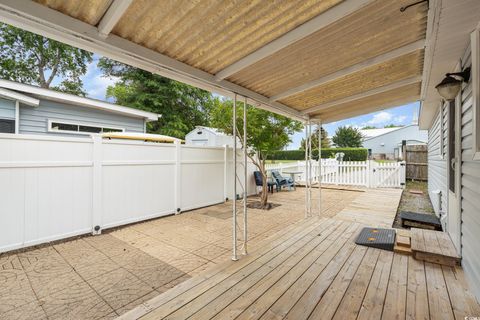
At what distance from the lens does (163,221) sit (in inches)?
206

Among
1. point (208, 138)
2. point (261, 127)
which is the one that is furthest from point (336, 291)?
point (208, 138)

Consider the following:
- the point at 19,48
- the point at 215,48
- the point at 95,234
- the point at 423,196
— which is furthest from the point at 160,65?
the point at 19,48

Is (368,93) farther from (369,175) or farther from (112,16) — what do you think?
(369,175)

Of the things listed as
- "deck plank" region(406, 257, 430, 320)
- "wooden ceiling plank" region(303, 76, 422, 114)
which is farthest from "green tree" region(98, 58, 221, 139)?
"deck plank" region(406, 257, 430, 320)

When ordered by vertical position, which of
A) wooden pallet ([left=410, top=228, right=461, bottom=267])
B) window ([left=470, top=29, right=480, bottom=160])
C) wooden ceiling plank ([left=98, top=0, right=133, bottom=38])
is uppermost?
wooden ceiling plank ([left=98, top=0, right=133, bottom=38])

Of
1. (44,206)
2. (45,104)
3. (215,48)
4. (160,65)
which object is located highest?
(45,104)

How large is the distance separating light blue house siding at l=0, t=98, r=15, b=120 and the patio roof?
6.09 metres

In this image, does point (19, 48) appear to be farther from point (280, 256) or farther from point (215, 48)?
point (280, 256)

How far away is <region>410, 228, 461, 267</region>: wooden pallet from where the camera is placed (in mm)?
2730

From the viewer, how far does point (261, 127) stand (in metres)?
6.92

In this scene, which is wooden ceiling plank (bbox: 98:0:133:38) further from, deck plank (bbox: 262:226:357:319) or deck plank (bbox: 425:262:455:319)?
deck plank (bbox: 425:262:455:319)

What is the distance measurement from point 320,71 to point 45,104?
7.42 m

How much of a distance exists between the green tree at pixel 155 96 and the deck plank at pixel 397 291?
14393 millimetres

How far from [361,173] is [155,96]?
1369cm
